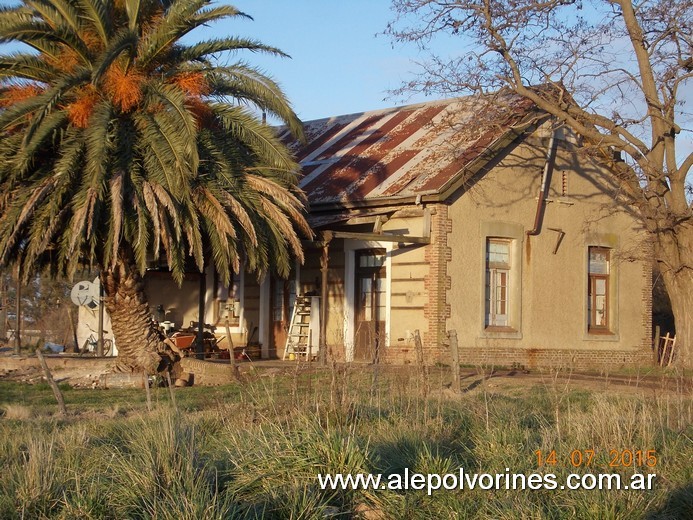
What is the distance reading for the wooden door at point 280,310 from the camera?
79.4 ft

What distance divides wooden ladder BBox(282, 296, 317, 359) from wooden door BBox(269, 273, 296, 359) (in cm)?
108

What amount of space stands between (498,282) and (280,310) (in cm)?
577

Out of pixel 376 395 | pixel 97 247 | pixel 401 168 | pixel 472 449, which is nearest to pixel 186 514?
pixel 472 449

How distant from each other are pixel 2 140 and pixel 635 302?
16465mm

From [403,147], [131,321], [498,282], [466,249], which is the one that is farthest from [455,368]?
[403,147]

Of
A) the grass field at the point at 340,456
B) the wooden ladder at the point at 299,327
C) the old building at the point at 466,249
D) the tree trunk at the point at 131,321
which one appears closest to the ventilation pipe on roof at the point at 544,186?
the old building at the point at 466,249

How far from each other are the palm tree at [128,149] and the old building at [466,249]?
2.65m

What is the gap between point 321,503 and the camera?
7352 millimetres

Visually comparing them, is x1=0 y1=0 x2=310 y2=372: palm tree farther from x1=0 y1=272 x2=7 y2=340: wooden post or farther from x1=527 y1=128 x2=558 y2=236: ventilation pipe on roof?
x1=0 y1=272 x2=7 y2=340: wooden post

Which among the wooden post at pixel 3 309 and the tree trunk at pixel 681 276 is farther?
the wooden post at pixel 3 309

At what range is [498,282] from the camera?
22.4 metres

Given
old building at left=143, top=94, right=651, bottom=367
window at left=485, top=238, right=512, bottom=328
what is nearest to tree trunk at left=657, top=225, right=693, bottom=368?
old building at left=143, top=94, right=651, bottom=367

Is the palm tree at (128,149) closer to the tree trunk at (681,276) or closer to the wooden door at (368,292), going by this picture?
the wooden door at (368,292)

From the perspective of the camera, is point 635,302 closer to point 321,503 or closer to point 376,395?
point 376,395
